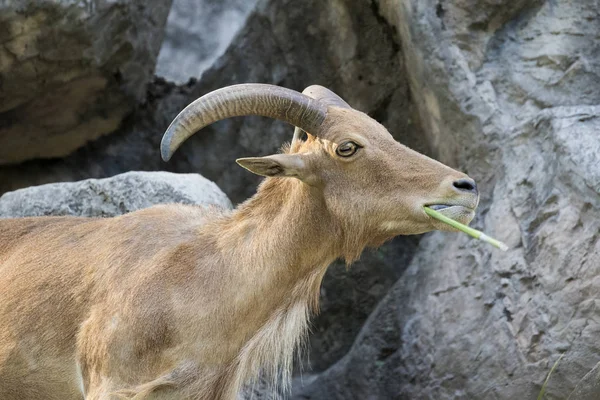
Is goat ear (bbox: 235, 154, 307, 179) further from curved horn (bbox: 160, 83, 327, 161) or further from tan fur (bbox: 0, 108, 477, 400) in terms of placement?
curved horn (bbox: 160, 83, 327, 161)

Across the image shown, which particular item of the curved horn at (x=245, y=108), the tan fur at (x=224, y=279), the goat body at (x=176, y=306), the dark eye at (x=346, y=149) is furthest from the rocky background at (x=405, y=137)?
the curved horn at (x=245, y=108)

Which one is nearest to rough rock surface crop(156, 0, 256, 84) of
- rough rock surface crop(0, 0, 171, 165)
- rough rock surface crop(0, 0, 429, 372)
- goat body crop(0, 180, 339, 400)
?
rough rock surface crop(0, 0, 429, 372)

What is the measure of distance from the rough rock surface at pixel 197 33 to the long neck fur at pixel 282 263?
5.82 m

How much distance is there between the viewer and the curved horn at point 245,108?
20.1 ft

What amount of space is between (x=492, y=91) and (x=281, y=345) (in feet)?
12.0

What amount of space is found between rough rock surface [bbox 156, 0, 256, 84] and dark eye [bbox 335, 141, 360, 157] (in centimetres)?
610

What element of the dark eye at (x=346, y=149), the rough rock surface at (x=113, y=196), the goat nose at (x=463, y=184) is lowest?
the rough rock surface at (x=113, y=196)

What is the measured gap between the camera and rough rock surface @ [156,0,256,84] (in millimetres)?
12258

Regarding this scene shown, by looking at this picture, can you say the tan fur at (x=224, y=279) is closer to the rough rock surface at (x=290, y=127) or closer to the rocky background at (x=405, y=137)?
the rocky background at (x=405, y=137)

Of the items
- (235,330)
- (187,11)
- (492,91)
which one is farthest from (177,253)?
(187,11)

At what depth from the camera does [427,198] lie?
6031 mm

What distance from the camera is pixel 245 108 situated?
6.27 metres

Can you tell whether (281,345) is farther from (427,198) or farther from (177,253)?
(427,198)

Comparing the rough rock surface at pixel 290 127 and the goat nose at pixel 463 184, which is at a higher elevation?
the goat nose at pixel 463 184
